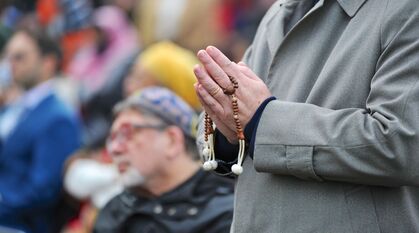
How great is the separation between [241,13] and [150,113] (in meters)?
4.56

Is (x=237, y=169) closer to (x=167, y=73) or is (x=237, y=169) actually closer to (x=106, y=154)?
(x=167, y=73)

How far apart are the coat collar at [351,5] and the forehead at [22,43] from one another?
16.6 ft

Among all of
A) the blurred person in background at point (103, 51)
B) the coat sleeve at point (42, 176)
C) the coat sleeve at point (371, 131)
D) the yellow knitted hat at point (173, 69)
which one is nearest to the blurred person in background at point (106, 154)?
the yellow knitted hat at point (173, 69)

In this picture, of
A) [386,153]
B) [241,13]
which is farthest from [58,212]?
[386,153]

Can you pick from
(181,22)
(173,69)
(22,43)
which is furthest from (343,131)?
(181,22)

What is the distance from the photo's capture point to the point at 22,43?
25.0ft

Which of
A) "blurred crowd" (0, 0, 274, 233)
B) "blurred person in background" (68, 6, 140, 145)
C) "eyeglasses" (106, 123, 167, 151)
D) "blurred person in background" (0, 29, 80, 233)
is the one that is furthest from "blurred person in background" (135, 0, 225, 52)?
"eyeglasses" (106, 123, 167, 151)

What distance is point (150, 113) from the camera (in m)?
4.70

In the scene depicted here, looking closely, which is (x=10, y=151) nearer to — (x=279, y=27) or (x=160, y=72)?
(x=160, y=72)

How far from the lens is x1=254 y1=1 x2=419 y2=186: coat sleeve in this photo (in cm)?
255

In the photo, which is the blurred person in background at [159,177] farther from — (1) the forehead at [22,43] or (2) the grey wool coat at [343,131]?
(1) the forehead at [22,43]

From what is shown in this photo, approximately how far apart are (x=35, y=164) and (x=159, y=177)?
229 cm

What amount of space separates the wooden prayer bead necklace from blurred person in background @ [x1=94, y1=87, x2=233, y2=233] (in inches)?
54.7

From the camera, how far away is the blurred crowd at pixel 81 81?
6309 mm
